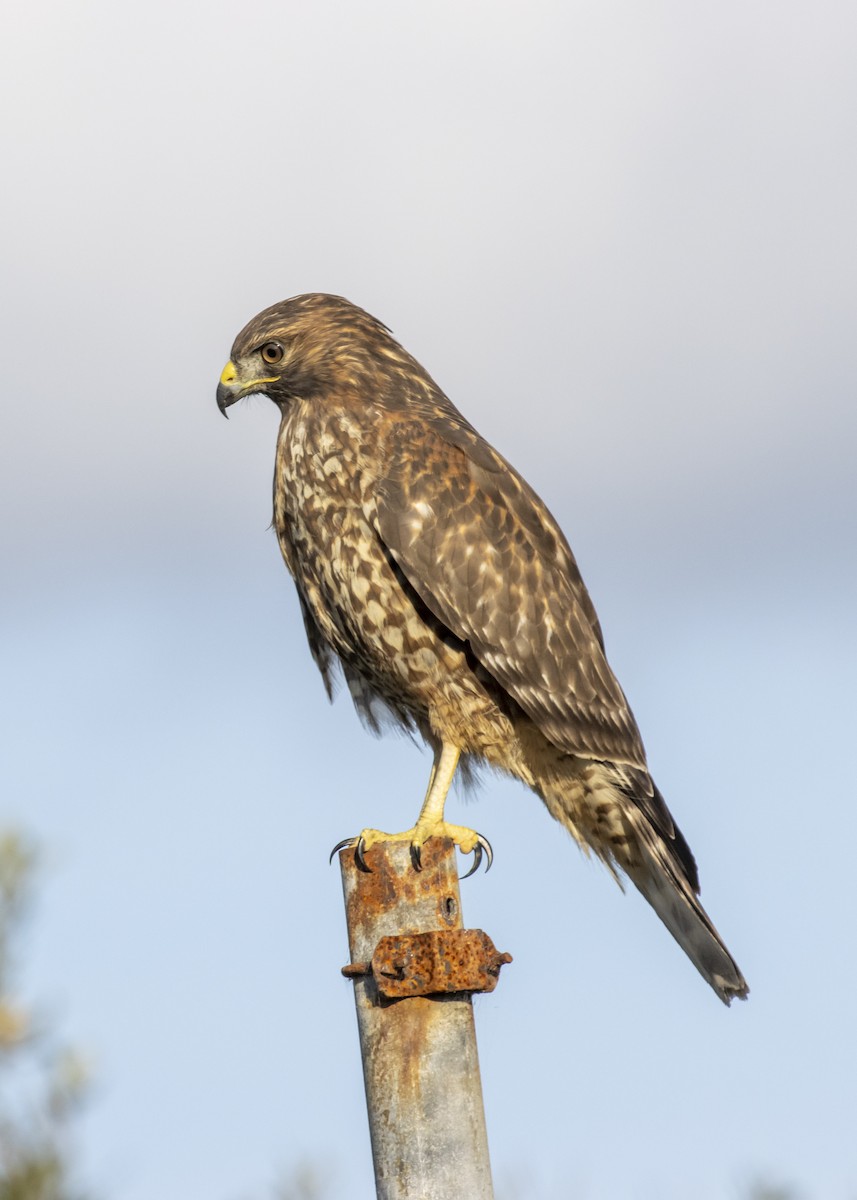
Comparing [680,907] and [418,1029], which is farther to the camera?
[680,907]

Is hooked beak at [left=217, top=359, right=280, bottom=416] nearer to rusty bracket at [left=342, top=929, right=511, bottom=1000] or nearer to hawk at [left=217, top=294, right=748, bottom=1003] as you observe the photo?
hawk at [left=217, top=294, right=748, bottom=1003]

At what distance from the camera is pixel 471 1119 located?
14.8 feet

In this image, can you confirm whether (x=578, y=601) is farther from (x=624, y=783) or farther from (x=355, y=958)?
(x=355, y=958)

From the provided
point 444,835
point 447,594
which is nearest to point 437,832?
point 444,835

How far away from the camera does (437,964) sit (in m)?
4.56

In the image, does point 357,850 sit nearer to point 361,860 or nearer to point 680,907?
point 361,860

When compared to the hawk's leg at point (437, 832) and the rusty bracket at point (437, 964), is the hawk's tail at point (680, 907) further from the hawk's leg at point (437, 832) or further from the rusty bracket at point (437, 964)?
the rusty bracket at point (437, 964)

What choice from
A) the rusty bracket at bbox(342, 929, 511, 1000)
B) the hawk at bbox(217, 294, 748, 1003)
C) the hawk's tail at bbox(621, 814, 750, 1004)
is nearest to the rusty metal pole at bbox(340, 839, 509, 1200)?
the rusty bracket at bbox(342, 929, 511, 1000)

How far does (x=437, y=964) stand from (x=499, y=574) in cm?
234

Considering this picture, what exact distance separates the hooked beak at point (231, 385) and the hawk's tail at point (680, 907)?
2.13 m

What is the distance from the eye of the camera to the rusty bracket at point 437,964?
179 inches

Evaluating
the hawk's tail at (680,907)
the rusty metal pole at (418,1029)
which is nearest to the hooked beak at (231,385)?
the hawk's tail at (680,907)

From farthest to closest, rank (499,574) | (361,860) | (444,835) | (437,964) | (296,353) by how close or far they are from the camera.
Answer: (296,353)
(499,574)
(444,835)
(361,860)
(437,964)

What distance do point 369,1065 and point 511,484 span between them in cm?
280
